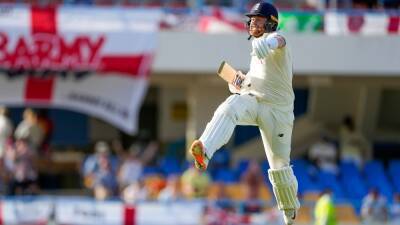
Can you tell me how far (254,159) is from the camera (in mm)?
20938

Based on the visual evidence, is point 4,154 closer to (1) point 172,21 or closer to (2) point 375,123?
(1) point 172,21

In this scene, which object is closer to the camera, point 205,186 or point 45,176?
point 205,186

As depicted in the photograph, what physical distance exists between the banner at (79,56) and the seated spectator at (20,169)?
116 cm

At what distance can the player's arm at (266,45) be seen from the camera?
859 centimetres

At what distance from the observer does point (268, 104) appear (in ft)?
29.5

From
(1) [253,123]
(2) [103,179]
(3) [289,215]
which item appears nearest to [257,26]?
(1) [253,123]

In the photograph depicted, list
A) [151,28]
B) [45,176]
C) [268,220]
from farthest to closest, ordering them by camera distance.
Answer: [45,176], [151,28], [268,220]

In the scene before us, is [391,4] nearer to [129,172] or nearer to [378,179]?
[378,179]

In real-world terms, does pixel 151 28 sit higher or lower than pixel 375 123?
higher

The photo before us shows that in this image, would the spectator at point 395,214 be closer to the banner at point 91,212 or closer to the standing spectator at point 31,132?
the banner at point 91,212

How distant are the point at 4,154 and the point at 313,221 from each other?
4750mm

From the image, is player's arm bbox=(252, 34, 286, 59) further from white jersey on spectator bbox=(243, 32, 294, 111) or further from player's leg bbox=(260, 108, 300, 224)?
player's leg bbox=(260, 108, 300, 224)

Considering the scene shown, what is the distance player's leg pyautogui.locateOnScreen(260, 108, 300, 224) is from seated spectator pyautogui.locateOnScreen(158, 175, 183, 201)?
28.6ft

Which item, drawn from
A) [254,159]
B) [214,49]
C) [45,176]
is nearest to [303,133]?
[254,159]
